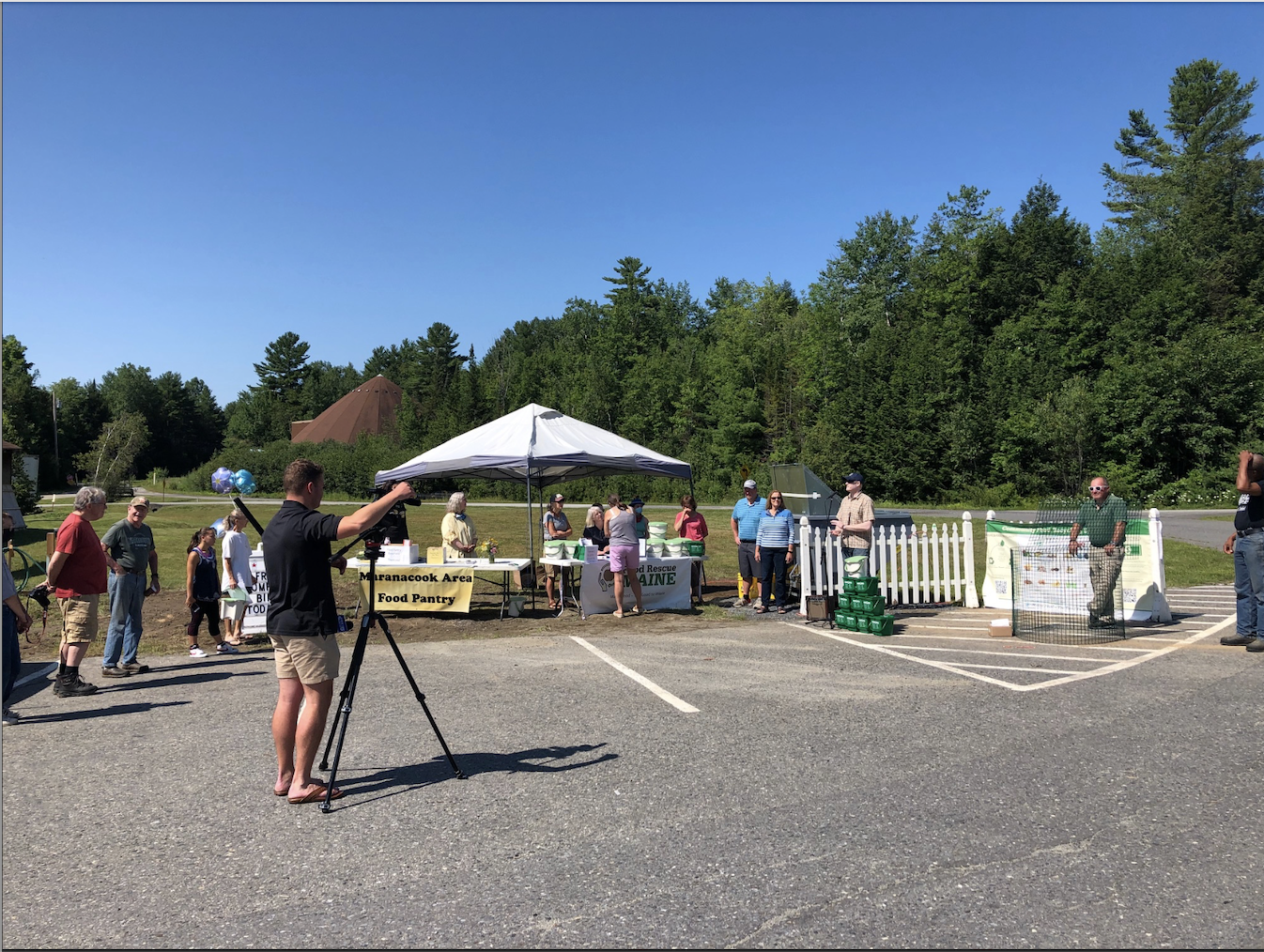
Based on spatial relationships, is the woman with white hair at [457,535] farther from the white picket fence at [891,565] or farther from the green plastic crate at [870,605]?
the green plastic crate at [870,605]

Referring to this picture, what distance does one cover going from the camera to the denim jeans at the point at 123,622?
850cm

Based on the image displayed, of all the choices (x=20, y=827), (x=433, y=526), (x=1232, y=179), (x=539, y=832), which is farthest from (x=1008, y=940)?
(x=1232, y=179)

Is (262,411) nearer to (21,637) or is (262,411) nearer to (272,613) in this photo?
(21,637)

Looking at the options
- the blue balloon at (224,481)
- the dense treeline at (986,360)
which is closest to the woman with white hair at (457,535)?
the blue balloon at (224,481)

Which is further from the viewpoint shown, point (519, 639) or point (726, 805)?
point (519, 639)

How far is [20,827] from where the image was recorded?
464 centimetres

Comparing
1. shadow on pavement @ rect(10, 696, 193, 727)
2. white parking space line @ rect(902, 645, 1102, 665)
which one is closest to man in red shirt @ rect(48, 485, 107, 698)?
shadow on pavement @ rect(10, 696, 193, 727)

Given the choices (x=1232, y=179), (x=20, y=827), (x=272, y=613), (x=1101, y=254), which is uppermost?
(x=1232, y=179)

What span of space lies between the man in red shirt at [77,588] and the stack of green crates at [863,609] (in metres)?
8.02

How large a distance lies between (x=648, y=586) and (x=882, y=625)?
11.7 ft

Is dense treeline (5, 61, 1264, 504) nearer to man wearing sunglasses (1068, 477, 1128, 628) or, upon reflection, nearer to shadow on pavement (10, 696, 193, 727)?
man wearing sunglasses (1068, 477, 1128, 628)

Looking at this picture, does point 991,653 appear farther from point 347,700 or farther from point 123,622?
point 123,622

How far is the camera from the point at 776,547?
1230 cm

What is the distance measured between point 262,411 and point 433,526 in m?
77.7
